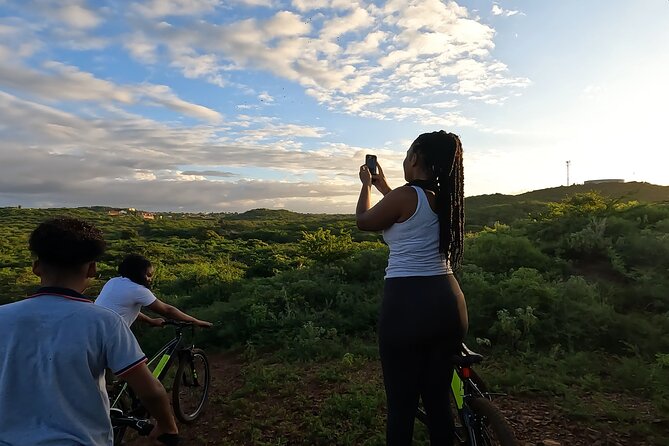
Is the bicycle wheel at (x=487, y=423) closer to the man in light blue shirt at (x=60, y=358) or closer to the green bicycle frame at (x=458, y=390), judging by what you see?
the green bicycle frame at (x=458, y=390)

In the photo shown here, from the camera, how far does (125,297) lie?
3.79 metres

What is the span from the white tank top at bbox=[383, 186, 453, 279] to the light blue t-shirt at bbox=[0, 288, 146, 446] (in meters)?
1.31

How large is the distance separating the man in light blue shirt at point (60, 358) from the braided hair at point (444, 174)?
1.46 meters

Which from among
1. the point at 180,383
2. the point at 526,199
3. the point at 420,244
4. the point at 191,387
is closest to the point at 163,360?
the point at 180,383

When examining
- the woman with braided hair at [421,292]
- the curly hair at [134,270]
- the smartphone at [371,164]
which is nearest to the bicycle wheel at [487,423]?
the woman with braided hair at [421,292]

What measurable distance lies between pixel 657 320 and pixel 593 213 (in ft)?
18.2

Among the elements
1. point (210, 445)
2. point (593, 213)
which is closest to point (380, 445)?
point (210, 445)

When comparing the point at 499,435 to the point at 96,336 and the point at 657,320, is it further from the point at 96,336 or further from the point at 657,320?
the point at 657,320

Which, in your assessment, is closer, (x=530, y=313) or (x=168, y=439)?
(x=168, y=439)

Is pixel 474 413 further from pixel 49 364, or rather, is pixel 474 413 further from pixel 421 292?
pixel 49 364

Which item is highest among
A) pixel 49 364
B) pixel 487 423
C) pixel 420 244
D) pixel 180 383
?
pixel 420 244

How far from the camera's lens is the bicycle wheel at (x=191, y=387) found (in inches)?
176

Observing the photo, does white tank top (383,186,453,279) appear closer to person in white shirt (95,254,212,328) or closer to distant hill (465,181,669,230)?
person in white shirt (95,254,212,328)

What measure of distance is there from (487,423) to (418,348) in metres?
0.63
